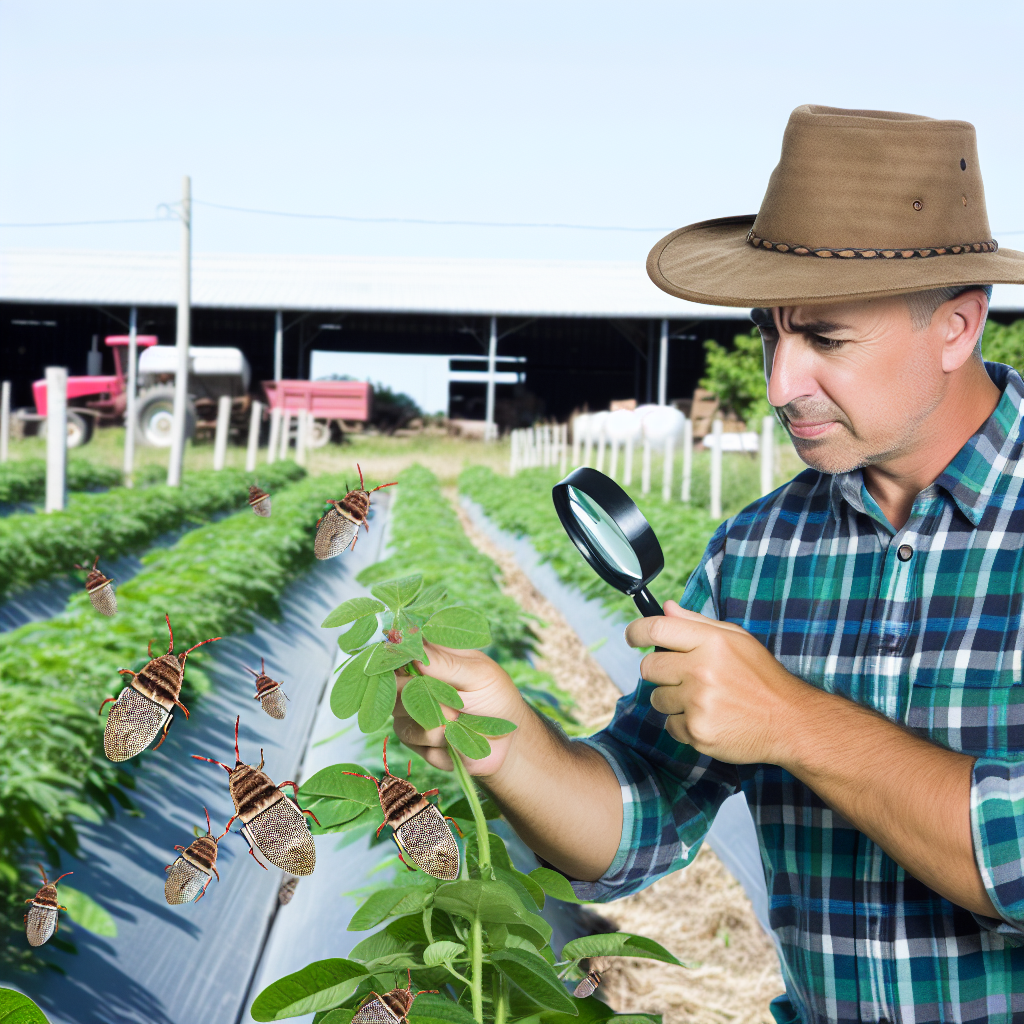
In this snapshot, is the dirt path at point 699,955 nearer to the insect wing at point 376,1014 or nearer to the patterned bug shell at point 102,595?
the insect wing at point 376,1014

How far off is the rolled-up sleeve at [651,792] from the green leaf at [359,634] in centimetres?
79

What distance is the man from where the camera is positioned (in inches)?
47.2

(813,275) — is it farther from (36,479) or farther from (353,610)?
(36,479)

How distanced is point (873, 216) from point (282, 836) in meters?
1.17

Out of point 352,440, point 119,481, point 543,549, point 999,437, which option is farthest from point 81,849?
point 352,440

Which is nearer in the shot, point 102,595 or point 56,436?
point 102,595

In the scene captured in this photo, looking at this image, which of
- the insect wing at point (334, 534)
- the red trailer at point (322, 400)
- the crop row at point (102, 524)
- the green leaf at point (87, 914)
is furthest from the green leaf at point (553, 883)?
the red trailer at point (322, 400)

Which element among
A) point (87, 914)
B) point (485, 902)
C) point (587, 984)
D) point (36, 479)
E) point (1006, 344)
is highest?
point (1006, 344)

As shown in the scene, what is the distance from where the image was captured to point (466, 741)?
3.30 ft

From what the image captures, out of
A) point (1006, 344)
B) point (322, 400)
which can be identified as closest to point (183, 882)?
point (322, 400)

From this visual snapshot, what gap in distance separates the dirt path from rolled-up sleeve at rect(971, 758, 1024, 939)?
6.06ft

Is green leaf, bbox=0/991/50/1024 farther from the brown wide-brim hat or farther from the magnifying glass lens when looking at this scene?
the brown wide-brim hat

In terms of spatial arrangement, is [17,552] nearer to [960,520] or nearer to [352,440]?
[960,520]

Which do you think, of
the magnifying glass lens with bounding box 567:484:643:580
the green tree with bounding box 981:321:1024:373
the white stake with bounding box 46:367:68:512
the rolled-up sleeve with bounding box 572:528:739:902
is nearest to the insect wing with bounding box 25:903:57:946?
the magnifying glass lens with bounding box 567:484:643:580
